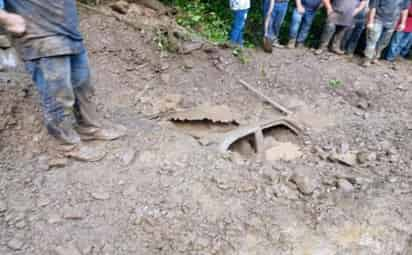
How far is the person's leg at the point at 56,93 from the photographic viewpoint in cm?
288

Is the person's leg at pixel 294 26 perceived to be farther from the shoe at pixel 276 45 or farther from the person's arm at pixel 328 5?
the person's arm at pixel 328 5

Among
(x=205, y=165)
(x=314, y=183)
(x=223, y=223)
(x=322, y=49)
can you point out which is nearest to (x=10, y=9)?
(x=205, y=165)

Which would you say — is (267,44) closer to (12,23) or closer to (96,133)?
(96,133)

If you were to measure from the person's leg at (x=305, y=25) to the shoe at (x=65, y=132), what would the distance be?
384 centimetres

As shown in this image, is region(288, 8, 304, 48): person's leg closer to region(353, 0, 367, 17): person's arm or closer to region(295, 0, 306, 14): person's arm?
region(295, 0, 306, 14): person's arm

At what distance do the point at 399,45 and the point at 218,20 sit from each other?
2725 mm

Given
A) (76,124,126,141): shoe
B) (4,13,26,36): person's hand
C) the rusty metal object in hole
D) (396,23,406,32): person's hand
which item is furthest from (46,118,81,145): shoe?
(396,23,406,32): person's hand

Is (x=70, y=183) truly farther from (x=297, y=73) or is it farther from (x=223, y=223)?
(x=297, y=73)

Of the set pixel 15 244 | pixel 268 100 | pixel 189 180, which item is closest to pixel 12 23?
pixel 15 244

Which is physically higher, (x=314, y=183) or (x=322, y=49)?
(x=322, y=49)

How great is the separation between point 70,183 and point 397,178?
8.99 ft

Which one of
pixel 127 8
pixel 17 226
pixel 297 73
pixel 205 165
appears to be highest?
pixel 127 8

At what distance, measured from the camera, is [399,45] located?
19.4 ft

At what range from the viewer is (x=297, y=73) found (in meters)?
5.29
